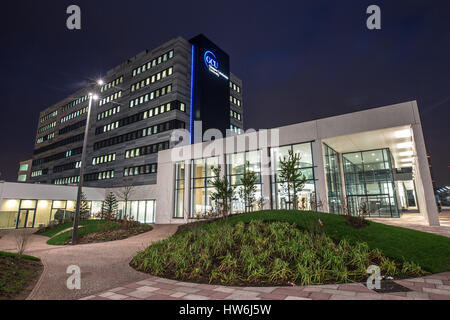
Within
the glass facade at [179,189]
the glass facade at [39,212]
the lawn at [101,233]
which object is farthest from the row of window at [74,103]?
the lawn at [101,233]

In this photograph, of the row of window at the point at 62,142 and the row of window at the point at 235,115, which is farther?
the row of window at the point at 62,142

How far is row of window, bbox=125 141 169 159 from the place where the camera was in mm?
35344

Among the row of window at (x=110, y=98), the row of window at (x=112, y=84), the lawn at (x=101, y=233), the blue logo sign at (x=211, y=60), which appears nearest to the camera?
the lawn at (x=101, y=233)

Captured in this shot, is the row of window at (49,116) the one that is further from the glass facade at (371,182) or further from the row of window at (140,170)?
the glass facade at (371,182)

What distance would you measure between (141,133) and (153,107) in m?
4.57

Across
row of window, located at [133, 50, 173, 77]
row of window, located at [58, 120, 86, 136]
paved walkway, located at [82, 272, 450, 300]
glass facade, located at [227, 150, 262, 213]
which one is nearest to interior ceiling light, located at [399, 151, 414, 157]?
glass facade, located at [227, 150, 262, 213]

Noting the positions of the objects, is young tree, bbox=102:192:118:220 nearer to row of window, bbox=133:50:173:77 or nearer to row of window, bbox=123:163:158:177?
row of window, bbox=123:163:158:177

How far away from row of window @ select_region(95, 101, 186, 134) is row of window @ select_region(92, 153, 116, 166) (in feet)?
16.1

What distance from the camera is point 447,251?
7.82m

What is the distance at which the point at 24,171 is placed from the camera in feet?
228

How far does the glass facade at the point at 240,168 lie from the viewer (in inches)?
870

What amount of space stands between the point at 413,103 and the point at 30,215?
129 feet
